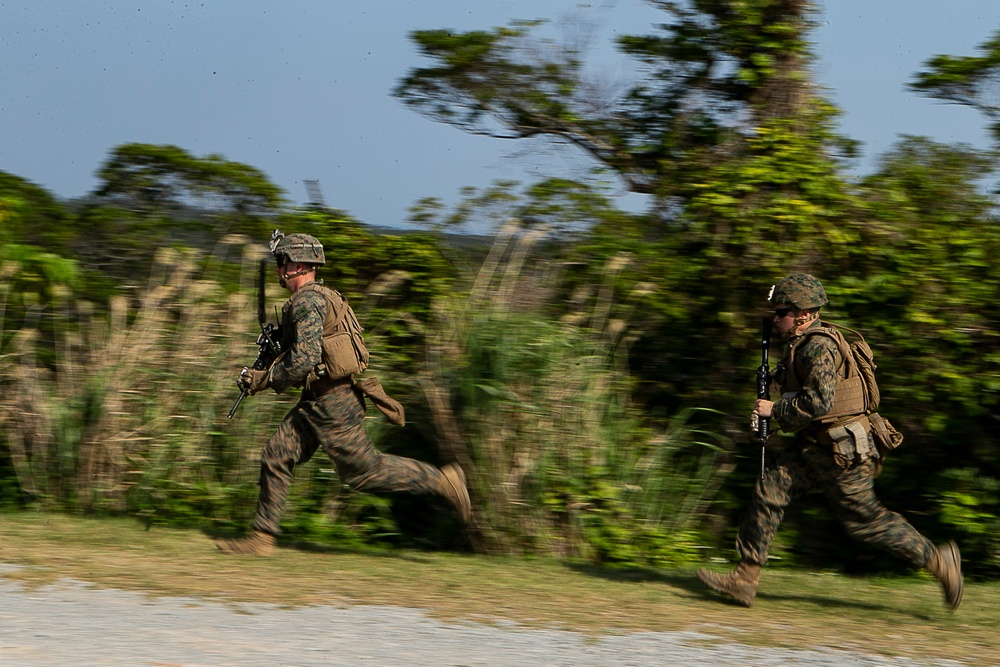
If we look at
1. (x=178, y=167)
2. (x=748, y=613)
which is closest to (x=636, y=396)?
(x=748, y=613)

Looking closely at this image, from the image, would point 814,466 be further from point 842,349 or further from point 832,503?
point 842,349

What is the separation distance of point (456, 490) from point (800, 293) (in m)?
2.13

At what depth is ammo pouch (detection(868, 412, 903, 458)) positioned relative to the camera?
591 cm

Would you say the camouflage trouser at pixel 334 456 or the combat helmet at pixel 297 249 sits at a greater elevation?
the combat helmet at pixel 297 249

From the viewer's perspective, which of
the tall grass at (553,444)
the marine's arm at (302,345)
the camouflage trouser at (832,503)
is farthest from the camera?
the tall grass at (553,444)

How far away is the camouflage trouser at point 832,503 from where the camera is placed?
231 inches

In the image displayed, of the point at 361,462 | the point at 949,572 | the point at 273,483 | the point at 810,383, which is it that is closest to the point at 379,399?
the point at 361,462

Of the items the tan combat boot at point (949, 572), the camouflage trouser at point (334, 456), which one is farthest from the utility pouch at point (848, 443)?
the camouflage trouser at point (334, 456)

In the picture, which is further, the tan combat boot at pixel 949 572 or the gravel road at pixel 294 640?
the tan combat boot at pixel 949 572

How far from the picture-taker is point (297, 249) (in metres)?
6.40

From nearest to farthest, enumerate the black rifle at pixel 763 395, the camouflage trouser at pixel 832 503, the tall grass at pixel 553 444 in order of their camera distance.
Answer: the camouflage trouser at pixel 832 503
the black rifle at pixel 763 395
the tall grass at pixel 553 444

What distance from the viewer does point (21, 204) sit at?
8.82m

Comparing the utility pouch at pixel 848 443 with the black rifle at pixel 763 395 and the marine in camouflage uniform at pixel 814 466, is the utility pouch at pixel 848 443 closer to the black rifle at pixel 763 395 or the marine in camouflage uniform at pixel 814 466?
the marine in camouflage uniform at pixel 814 466

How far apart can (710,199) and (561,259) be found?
3.62 feet
